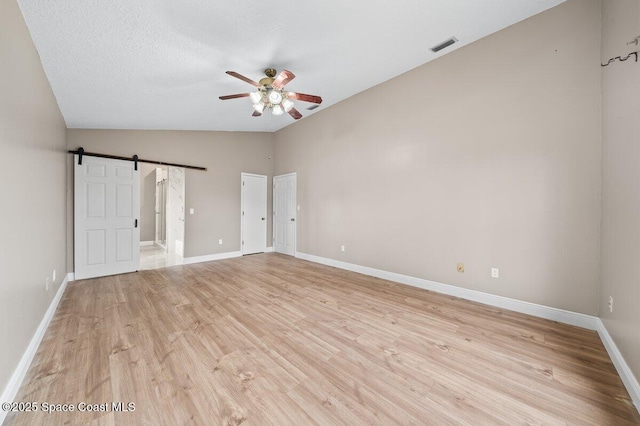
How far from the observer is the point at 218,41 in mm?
2555

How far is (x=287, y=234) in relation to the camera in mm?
6340

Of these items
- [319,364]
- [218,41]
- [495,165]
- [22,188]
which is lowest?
[319,364]

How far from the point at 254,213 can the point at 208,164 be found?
1601 millimetres

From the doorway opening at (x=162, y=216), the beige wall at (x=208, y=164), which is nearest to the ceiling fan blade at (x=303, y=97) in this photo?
the beige wall at (x=208, y=164)

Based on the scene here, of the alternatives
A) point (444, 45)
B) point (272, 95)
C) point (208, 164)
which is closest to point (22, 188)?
point (272, 95)

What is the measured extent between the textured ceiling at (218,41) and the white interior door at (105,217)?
91 centimetres

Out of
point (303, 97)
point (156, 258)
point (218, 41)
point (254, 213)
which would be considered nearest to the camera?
point (218, 41)

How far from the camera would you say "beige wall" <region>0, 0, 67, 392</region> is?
156 cm

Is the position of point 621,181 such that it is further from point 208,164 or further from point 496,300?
point 208,164

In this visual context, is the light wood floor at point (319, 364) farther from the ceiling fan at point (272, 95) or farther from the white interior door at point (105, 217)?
the ceiling fan at point (272, 95)

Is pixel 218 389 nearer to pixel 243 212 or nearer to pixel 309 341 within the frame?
pixel 309 341

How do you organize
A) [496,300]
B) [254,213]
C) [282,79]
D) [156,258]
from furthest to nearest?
1. [254,213]
2. [156,258]
3. [496,300]
4. [282,79]

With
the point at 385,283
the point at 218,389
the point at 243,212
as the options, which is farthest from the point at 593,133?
the point at 243,212

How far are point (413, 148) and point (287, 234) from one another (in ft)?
12.3
